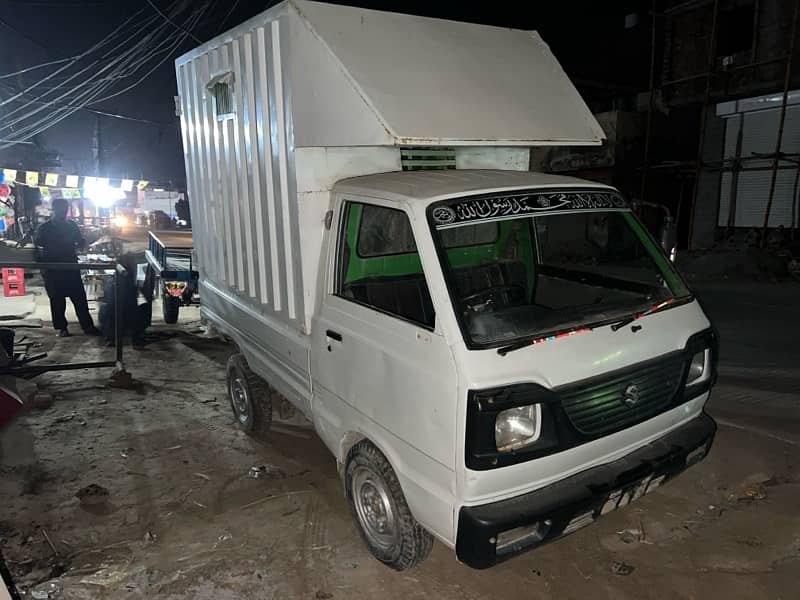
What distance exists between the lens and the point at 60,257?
827 centimetres

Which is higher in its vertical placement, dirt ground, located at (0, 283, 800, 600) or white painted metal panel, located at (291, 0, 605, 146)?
white painted metal panel, located at (291, 0, 605, 146)

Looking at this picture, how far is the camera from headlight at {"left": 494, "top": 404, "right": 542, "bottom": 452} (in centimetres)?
238

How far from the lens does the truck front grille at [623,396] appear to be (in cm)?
250

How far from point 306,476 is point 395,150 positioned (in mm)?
2473

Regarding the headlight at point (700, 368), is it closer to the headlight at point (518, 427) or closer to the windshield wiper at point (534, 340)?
the windshield wiper at point (534, 340)

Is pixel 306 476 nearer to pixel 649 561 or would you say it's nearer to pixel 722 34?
pixel 649 561

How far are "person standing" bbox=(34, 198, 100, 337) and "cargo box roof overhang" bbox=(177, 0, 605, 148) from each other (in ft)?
19.8

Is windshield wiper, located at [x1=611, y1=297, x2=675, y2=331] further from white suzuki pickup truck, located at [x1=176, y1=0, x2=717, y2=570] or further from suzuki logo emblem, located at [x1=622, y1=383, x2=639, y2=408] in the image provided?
suzuki logo emblem, located at [x1=622, y1=383, x2=639, y2=408]

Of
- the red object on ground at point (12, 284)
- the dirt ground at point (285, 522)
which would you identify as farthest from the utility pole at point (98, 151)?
the dirt ground at point (285, 522)

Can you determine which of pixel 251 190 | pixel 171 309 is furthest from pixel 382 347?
pixel 171 309

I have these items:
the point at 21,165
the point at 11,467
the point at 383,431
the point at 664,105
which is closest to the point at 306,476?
the point at 383,431

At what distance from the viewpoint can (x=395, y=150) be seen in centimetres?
366

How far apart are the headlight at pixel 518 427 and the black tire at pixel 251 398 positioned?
277cm

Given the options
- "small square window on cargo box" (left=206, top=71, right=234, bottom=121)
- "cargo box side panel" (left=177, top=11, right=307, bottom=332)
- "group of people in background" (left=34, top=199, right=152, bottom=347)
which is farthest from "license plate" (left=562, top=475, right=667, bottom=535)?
"group of people in background" (left=34, top=199, right=152, bottom=347)
